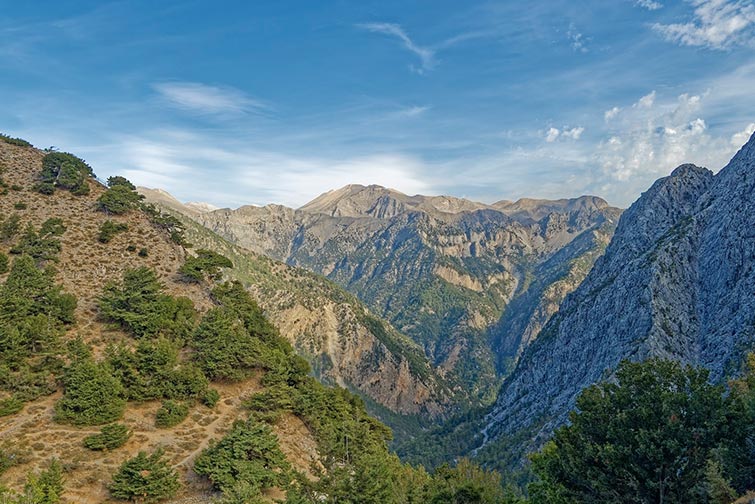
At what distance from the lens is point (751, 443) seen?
28.7 metres

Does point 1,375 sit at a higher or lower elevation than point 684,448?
lower

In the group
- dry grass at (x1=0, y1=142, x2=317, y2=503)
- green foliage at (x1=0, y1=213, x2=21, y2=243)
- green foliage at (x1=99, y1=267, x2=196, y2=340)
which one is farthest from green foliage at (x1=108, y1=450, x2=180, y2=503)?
green foliage at (x1=0, y1=213, x2=21, y2=243)

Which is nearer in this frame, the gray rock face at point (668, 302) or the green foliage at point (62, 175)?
the green foliage at point (62, 175)

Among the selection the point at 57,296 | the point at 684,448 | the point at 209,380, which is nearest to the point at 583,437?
the point at 684,448

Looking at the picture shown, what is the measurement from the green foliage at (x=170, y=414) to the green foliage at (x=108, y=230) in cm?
3608

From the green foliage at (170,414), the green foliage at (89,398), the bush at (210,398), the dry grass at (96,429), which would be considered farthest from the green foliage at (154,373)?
the green foliage at (170,414)

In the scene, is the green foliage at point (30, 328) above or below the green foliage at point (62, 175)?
below

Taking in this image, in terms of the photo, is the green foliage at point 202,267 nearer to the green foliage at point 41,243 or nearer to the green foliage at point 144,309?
the green foliage at point 144,309

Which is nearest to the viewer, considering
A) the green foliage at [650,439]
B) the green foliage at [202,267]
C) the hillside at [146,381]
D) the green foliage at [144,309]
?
the green foliage at [650,439]

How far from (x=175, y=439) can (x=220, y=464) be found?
778 cm

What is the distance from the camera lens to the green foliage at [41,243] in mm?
59844

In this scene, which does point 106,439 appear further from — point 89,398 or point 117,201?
point 117,201

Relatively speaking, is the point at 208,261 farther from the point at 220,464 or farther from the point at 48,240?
Answer: the point at 220,464

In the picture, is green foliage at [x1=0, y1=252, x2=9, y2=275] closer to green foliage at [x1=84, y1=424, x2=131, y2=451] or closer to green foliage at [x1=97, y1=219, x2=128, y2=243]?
green foliage at [x1=97, y1=219, x2=128, y2=243]
